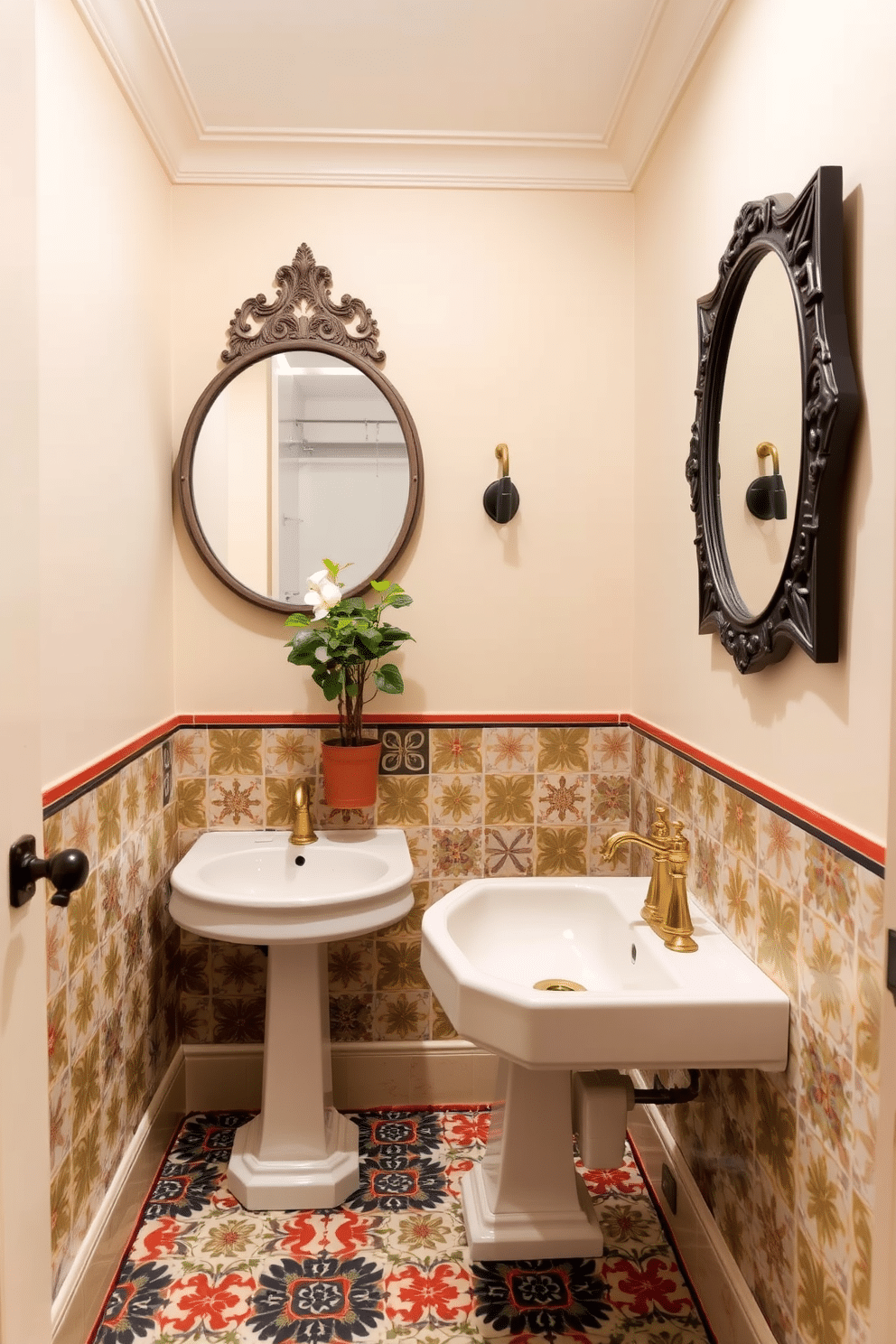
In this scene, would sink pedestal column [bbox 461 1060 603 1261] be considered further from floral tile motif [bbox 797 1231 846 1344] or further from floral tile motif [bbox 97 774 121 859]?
floral tile motif [bbox 97 774 121 859]

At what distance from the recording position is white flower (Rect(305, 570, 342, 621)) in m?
2.08

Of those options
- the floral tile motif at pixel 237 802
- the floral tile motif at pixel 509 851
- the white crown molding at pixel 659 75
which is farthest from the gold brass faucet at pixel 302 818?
the white crown molding at pixel 659 75

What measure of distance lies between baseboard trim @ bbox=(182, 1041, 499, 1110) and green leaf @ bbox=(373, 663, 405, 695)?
0.98 m

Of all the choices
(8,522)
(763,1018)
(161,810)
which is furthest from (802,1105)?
(161,810)

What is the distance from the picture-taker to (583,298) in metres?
2.27

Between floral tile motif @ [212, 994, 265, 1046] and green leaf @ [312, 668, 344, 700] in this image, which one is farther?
floral tile motif @ [212, 994, 265, 1046]

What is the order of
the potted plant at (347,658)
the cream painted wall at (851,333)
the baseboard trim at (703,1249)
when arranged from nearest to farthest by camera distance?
the cream painted wall at (851,333) < the baseboard trim at (703,1249) < the potted plant at (347,658)

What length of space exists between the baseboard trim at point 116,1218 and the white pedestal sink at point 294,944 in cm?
19

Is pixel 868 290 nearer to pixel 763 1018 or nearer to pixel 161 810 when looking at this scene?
pixel 763 1018

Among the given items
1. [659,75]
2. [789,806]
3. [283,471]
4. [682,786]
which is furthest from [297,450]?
[789,806]

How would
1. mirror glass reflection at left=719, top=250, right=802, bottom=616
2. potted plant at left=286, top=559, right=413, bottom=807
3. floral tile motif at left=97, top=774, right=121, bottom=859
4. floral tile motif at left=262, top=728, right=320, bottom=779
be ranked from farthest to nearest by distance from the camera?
floral tile motif at left=262, top=728, right=320, bottom=779, potted plant at left=286, top=559, right=413, bottom=807, floral tile motif at left=97, top=774, right=121, bottom=859, mirror glass reflection at left=719, top=250, right=802, bottom=616

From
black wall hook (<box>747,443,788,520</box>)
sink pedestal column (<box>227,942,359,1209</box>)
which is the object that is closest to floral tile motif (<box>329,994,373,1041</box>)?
sink pedestal column (<box>227,942,359,1209</box>)

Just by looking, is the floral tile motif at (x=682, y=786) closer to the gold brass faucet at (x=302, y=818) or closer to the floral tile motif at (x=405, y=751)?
the floral tile motif at (x=405, y=751)

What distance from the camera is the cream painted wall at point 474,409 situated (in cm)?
222
